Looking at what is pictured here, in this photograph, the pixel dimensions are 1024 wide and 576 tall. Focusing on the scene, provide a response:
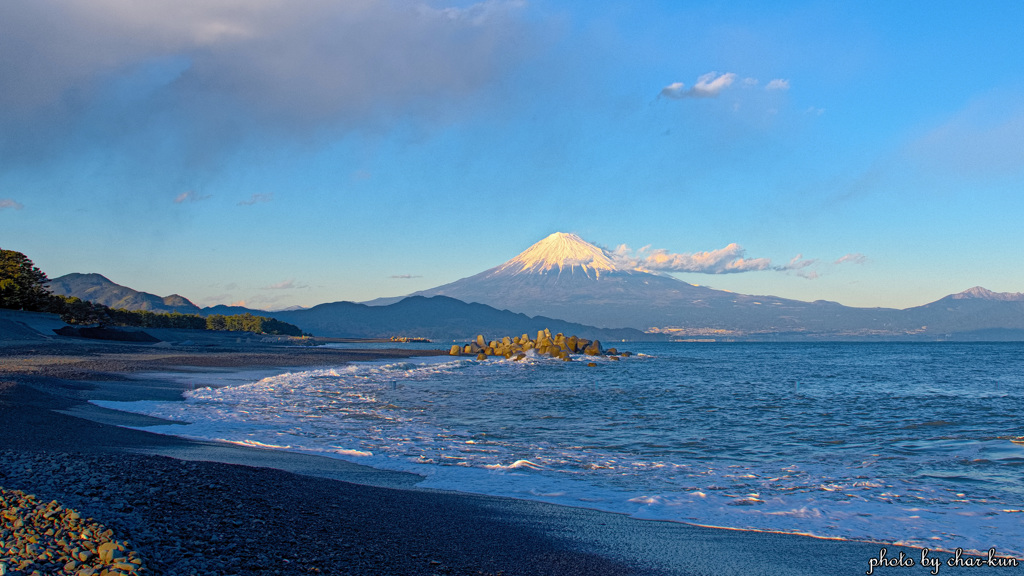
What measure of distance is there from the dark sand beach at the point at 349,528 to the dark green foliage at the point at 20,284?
67.1 metres

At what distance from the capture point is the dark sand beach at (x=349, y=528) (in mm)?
4797

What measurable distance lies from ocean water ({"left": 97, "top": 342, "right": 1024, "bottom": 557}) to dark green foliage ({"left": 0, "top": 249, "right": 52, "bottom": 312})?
53334mm

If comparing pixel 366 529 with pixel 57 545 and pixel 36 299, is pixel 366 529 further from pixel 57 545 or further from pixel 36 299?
pixel 36 299

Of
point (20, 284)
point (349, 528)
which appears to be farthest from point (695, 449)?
point (20, 284)

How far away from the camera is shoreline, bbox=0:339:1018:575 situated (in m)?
4.86

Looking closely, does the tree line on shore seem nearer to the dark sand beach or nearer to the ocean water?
the ocean water

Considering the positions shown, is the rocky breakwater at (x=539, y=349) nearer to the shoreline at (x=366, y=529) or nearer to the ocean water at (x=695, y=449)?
the ocean water at (x=695, y=449)

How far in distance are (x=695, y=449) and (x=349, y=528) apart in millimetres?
8249

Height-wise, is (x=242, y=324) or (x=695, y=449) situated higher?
(x=242, y=324)

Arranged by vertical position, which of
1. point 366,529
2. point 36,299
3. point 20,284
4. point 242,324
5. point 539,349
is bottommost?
point 539,349

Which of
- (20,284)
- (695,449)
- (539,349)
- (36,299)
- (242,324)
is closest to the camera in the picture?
(695,449)

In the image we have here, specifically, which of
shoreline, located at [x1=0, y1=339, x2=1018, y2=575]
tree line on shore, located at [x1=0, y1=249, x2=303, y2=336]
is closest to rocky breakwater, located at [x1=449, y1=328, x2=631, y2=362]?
tree line on shore, located at [x1=0, y1=249, x2=303, y2=336]

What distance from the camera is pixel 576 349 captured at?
7981cm

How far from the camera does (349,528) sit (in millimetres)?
5844
